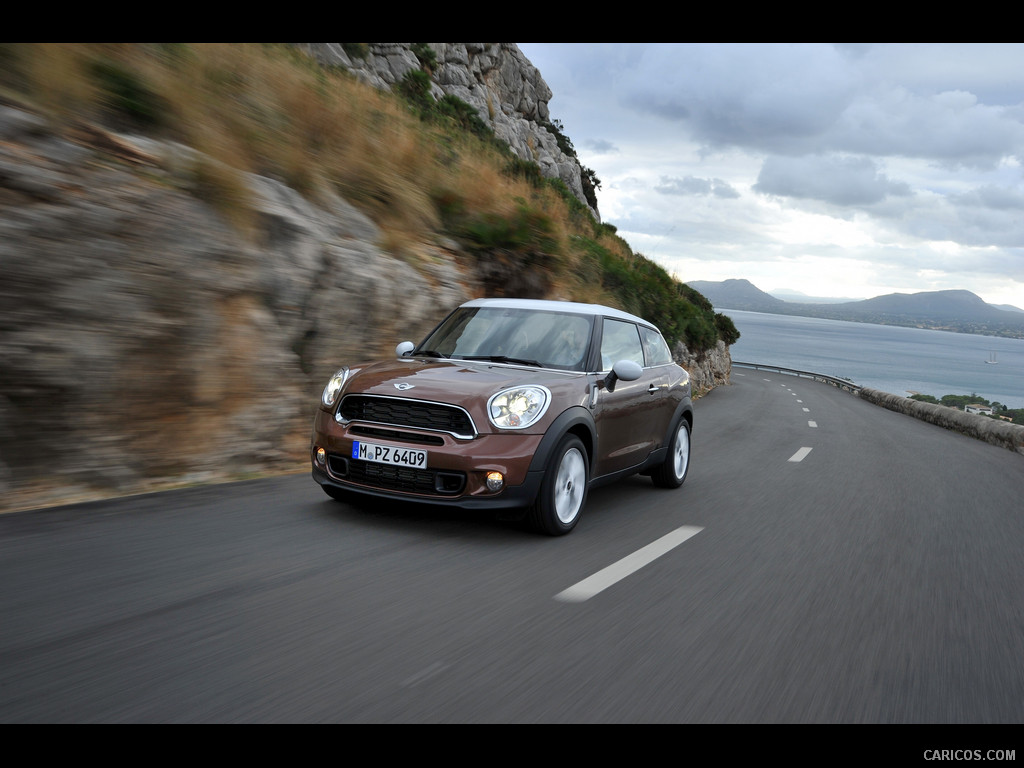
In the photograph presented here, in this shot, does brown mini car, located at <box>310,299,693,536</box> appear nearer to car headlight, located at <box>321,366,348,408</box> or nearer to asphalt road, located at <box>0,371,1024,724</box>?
car headlight, located at <box>321,366,348,408</box>

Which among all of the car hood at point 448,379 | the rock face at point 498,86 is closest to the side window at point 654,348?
the car hood at point 448,379

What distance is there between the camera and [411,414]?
5137 mm

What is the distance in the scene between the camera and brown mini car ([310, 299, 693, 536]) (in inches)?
198

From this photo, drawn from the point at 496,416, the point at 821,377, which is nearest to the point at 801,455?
the point at 496,416

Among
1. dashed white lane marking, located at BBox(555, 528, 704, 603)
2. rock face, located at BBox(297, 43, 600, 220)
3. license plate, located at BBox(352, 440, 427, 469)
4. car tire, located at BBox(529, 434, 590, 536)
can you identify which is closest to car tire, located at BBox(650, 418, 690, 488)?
dashed white lane marking, located at BBox(555, 528, 704, 603)

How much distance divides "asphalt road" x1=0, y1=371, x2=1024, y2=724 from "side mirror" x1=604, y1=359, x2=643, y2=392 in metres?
1.03

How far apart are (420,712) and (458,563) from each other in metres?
1.88

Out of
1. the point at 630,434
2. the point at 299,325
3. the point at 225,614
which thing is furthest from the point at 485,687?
the point at 299,325

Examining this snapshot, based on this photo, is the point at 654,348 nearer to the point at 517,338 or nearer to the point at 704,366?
the point at 517,338

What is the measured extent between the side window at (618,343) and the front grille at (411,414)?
1517mm

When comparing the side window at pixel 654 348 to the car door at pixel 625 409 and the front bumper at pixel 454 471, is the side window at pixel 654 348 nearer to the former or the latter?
the car door at pixel 625 409

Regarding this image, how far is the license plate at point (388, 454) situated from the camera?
5004 millimetres

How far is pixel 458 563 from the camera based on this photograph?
463 centimetres

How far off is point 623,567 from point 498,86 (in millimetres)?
47281
